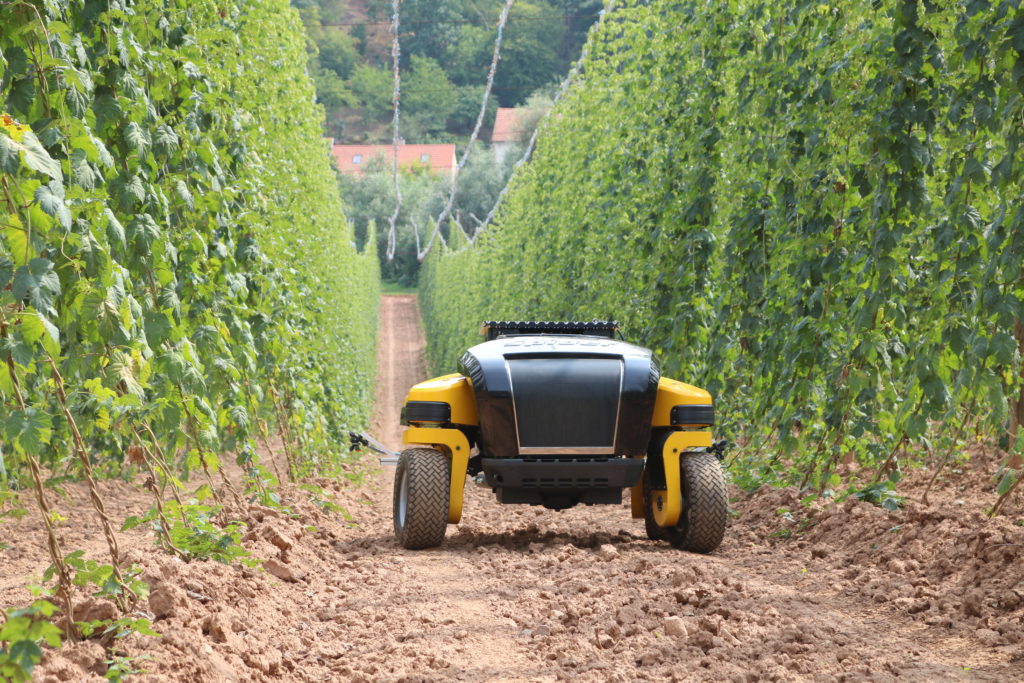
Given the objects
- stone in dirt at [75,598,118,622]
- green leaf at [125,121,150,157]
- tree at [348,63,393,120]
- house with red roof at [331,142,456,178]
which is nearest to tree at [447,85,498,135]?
house with red roof at [331,142,456,178]

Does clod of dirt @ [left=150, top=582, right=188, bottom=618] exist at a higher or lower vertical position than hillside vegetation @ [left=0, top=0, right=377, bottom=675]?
lower

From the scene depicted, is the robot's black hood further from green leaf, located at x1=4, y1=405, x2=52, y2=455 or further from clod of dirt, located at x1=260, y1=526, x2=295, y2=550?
green leaf, located at x1=4, y1=405, x2=52, y2=455

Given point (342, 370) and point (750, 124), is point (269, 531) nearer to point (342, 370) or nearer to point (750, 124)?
point (750, 124)

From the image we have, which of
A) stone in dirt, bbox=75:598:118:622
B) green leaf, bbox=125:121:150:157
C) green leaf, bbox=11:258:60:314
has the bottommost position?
stone in dirt, bbox=75:598:118:622

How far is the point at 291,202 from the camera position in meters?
12.2

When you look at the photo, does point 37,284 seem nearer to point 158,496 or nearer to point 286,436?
point 158,496

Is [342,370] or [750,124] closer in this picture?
[750,124]

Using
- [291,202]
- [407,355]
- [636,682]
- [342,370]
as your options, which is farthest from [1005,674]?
[407,355]

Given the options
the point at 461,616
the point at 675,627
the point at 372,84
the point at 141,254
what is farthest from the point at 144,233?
the point at 372,84

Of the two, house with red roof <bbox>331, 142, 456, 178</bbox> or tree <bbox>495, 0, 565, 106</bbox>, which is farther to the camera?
house with red roof <bbox>331, 142, 456, 178</bbox>

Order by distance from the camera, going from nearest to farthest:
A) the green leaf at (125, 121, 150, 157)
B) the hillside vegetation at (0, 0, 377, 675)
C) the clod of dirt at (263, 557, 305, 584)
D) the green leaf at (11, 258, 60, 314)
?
the green leaf at (11, 258, 60, 314) < the hillside vegetation at (0, 0, 377, 675) < the green leaf at (125, 121, 150, 157) < the clod of dirt at (263, 557, 305, 584)

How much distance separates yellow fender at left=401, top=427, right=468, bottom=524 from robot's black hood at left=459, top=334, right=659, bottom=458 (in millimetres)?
281

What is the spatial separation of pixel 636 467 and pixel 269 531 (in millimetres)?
2221

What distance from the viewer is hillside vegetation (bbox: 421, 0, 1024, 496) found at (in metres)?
5.57
